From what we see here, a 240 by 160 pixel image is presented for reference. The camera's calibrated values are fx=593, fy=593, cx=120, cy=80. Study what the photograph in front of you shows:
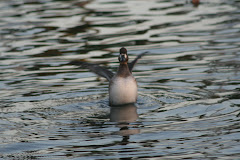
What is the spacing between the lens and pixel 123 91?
38.3ft

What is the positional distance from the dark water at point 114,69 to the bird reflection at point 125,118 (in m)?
0.02

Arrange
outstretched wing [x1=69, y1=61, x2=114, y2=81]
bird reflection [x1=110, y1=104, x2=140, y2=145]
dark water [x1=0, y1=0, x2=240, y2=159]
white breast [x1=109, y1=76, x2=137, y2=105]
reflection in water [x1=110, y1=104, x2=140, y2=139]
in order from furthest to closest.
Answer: outstretched wing [x1=69, y1=61, x2=114, y2=81], white breast [x1=109, y1=76, x2=137, y2=105], reflection in water [x1=110, y1=104, x2=140, y2=139], bird reflection [x1=110, y1=104, x2=140, y2=145], dark water [x1=0, y1=0, x2=240, y2=159]

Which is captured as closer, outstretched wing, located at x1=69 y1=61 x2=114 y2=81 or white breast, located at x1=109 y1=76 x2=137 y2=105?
white breast, located at x1=109 y1=76 x2=137 y2=105

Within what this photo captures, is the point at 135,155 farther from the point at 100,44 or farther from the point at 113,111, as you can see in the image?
the point at 100,44

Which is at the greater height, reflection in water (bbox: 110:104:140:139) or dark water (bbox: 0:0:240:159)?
dark water (bbox: 0:0:240:159)

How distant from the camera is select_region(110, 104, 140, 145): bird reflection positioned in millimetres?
9702

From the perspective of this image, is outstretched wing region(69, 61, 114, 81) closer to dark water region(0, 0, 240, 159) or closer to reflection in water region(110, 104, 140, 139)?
dark water region(0, 0, 240, 159)

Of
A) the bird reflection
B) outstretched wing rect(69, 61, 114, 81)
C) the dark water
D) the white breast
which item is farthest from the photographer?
outstretched wing rect(69, 61, 114, 81)

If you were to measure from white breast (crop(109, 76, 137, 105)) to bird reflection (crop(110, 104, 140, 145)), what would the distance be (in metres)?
0.13

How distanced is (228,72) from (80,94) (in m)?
3.53

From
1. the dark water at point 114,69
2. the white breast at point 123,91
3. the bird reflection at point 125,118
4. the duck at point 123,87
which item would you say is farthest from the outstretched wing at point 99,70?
the bird reflection at point 125,118

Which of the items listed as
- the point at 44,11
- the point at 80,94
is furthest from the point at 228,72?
the point at 44,11

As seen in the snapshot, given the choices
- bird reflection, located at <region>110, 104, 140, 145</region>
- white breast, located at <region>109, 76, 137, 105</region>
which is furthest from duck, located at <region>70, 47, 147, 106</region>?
bird reflection, located at <region>110, 104, 140, 145</region>

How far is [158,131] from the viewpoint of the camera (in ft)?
31.5
